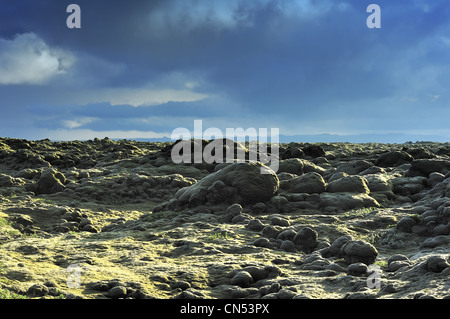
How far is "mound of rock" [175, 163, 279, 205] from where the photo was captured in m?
15.7

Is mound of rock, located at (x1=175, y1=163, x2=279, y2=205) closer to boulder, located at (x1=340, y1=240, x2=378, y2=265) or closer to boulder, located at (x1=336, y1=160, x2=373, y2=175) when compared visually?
boulder, located at (x1=340, y1=240, x2=378, y2=265)

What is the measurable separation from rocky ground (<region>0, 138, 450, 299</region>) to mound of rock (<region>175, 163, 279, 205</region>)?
0.04m

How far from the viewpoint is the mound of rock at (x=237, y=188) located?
15688 millimetres

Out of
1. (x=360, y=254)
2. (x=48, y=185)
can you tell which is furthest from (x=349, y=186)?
(x=48, y=185)

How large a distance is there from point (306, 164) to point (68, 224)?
503 inches

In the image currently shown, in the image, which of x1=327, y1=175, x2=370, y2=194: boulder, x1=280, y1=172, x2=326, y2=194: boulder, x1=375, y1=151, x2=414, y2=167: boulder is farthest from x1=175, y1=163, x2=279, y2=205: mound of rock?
x1=375, y1=151, x2=414, y2=167: boulder

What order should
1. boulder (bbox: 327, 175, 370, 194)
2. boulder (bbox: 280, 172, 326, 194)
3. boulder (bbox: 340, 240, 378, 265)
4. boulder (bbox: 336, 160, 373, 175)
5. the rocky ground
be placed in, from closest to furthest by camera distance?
the rocky ground
boulder (bbox: 340, 240, 378, 265)
boulder (bbox: 327, 175, 370, 194)
boulder (bbox: 280, 172, 326, 194)
boulder (bbox: 336, 160, 373, 175)

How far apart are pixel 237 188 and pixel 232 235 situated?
420 cm

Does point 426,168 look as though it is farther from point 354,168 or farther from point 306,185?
point 306,185

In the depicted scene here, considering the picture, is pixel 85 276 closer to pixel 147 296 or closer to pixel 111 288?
pixel 111 288

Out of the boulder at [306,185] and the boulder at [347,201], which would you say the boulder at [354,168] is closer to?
the boulder at [306,185]

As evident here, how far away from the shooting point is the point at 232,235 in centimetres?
1177
